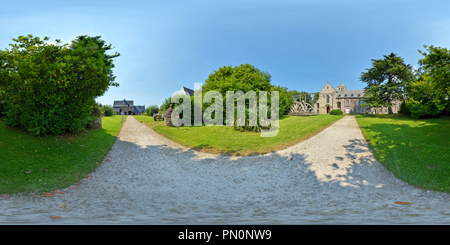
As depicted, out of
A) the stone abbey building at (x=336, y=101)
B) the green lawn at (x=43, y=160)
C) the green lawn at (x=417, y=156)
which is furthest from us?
the stone abbey building at (x=336, y=101)

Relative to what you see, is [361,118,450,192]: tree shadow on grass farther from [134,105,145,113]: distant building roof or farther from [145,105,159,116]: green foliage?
[134,105,145,113]: distant building roof

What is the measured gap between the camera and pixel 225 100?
22.3 metres

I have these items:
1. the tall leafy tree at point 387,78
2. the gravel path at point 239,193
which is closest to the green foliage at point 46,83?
the gravel path at point 239,193

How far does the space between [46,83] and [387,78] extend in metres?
35.8

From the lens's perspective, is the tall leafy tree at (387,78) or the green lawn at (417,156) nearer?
the green lawn at (417,156)

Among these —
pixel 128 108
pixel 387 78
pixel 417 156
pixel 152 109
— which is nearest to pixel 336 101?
pixel 387 78

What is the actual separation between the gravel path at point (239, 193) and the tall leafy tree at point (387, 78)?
2051 centimetres

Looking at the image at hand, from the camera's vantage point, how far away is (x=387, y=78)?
2936 cm

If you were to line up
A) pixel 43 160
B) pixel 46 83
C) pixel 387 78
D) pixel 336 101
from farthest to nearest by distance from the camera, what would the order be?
pixel 336 101 < pixel 387 78 < pixel 46 83 < pixel 43 160

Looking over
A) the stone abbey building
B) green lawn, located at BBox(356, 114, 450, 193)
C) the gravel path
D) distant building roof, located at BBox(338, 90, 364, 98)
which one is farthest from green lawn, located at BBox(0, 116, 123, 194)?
distant building roof, located at BBox(338, 90, 364, 98)

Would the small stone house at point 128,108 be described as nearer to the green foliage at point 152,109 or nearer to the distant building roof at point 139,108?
the distant building roof at point 139,108

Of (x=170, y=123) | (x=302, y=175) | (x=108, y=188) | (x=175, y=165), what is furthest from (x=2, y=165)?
(x=170, y=123)

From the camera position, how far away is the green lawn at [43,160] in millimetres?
6533

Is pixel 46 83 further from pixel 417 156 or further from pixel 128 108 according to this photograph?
pixel 128 108
